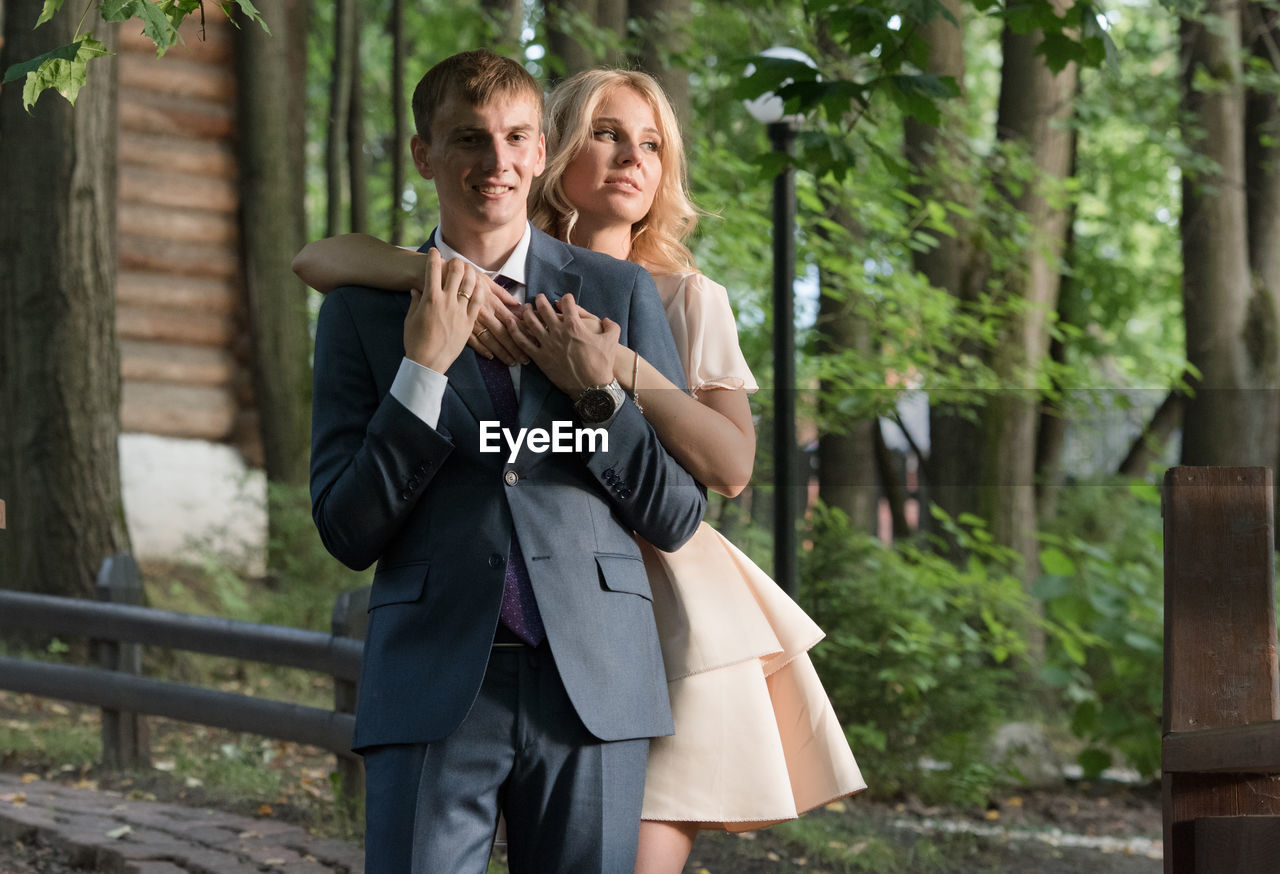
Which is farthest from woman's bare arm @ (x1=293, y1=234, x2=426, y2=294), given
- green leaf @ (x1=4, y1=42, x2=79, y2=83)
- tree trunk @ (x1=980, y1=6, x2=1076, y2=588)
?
tree trunk @ (x1=980, y1=6, x2=1076, y2=588)

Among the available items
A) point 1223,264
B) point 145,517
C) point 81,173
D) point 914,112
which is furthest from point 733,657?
point 145,517

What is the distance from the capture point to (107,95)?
7.80 metres

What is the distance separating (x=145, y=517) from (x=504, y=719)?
1024 cm

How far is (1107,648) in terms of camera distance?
8320mm

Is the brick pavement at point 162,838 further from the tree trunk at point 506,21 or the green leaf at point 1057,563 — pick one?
the tree trunk at point 506,21

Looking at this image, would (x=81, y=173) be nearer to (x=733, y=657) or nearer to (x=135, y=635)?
(x=135, y=635)

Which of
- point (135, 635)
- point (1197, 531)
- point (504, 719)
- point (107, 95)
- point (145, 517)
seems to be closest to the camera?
point (504, 719)

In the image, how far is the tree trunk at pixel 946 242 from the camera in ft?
27.6

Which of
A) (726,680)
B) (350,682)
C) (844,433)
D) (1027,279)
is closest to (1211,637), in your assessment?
(726,680)

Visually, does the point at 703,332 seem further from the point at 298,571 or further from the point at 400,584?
the point at 298,571

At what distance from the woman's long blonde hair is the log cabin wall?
32.1 feet

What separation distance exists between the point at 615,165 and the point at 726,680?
36.5 inches

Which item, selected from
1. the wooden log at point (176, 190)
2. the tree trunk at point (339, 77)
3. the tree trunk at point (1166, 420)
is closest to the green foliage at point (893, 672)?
the tree trunk at point (1166, 420)

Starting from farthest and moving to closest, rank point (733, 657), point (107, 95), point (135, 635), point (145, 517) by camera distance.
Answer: point (145, 517), point (107, 95), point (135, 635), point (733, 657)
